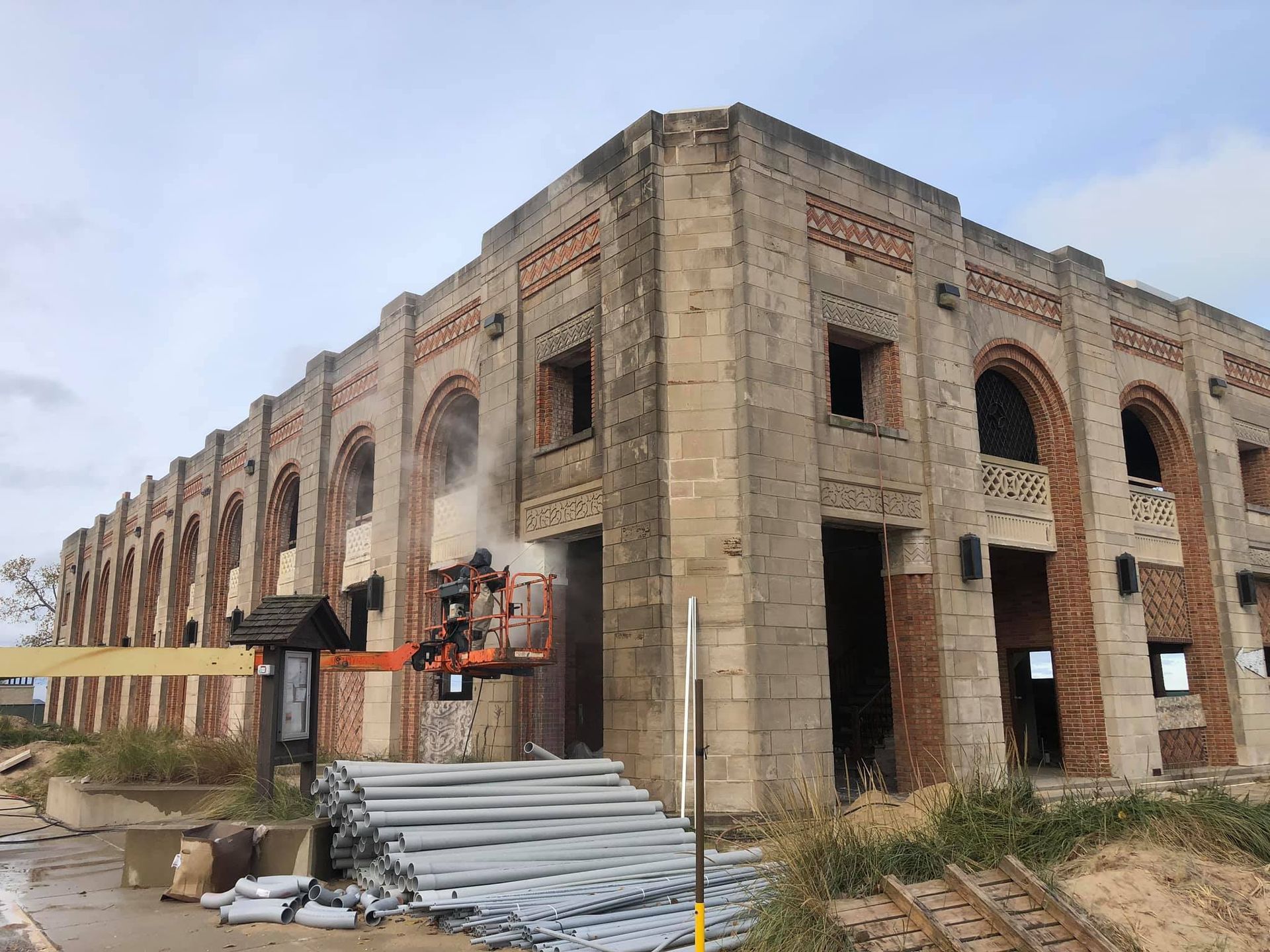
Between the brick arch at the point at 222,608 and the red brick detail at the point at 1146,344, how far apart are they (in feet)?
71.9

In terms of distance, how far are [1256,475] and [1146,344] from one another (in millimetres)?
5119

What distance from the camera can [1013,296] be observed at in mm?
16734

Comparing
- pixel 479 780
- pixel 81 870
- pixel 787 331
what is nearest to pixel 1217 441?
pixel 787 331

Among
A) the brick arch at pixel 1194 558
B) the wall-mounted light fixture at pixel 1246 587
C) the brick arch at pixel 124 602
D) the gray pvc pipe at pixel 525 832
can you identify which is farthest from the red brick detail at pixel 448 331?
the brick arch at pixel 124 602

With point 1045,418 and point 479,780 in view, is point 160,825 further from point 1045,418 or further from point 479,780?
point 1045,418

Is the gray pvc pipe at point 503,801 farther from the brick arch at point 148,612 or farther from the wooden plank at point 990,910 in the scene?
the brick arch at point 148,612

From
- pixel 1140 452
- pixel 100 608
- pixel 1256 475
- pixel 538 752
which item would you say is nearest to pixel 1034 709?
pixel 1140 452

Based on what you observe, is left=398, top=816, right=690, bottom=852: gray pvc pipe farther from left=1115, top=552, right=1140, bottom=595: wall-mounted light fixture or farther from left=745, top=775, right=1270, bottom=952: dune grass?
left=1115, top=552, right=1140, bottom=595: wall-mounted light fixture

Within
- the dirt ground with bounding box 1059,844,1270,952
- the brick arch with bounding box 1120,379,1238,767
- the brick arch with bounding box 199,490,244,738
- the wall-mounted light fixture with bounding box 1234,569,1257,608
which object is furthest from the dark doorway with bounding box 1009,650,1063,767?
the brick arch with bounding box 199,490,244,738

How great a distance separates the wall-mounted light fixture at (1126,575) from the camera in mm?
16625

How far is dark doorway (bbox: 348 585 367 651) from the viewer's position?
2119 cm

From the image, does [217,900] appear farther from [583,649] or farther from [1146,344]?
[1146,344]

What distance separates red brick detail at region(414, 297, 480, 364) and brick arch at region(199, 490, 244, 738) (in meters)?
11.2

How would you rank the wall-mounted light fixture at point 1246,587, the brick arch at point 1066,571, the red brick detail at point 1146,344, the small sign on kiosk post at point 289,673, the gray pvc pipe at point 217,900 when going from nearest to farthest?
the gray pvc pipe at point 217,900 → the small sign on kiosk post at point 289,673 → the brick arch at point 1066,571 → the red brick detail at point 1146,344 → the wall-mounted light fixture at point 1246,587
